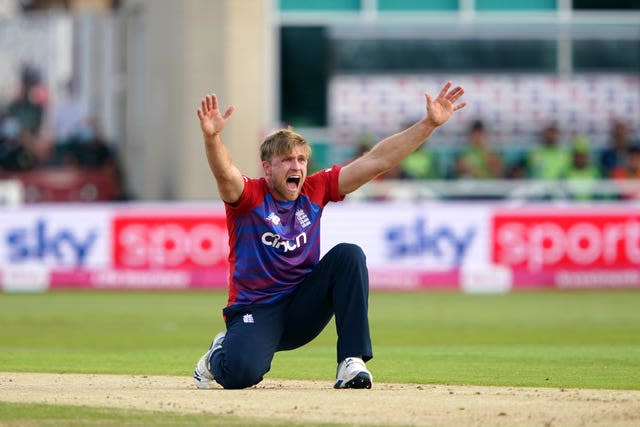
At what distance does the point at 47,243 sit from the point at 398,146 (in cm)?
1499

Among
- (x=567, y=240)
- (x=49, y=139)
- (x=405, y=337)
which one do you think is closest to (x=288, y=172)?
(x=405, y=337)

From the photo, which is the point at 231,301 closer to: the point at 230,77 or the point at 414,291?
the point at 414,291

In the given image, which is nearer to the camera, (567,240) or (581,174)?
(567,240)

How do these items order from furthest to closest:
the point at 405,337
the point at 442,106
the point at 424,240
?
the point at 424,240 → the point at 405,337 → the point at 442,106

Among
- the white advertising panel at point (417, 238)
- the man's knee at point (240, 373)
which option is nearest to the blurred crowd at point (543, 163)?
the white advertising panel at point (417, 238)

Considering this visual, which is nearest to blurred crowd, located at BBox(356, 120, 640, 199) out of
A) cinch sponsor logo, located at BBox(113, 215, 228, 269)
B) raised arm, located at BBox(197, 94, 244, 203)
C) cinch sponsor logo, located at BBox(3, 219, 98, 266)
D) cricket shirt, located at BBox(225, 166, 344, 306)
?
cinch sponsor logo, located at BBox(113, 215, 228, 269)

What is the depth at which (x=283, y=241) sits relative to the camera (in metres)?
9.70

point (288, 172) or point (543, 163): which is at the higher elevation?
point (288, 172)

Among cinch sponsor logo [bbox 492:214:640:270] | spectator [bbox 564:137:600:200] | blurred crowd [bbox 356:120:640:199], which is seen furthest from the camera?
blurred crowd [bbox 356:120:640:199]

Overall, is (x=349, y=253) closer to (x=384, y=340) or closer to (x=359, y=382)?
(x=359, y=382)

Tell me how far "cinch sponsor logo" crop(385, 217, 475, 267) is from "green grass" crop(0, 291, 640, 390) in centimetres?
106

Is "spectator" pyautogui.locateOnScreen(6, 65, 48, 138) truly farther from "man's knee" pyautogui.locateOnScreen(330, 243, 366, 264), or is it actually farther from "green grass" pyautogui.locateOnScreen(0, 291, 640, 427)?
"man's knee" pyautogui.locateOnScreen(330, 243, 366, 264)

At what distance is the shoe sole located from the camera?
31.2 feet

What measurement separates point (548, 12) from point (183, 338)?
1568 cm
